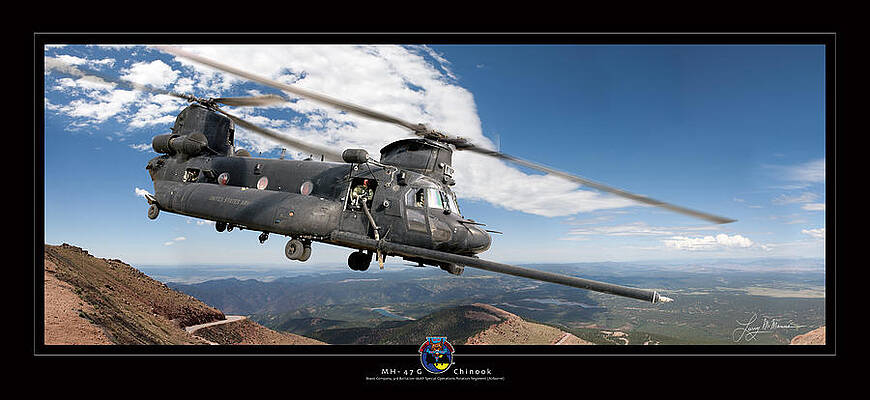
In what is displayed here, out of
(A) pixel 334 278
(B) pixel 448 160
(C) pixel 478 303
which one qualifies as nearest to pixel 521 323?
(C) pixel 478 303

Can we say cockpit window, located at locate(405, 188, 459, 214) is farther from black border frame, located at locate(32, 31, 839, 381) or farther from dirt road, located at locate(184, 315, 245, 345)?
dirt road, located at locate(184, 315, 245, 345)

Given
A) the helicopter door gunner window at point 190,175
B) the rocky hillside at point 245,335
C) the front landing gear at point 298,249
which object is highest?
the helicopter door gunner window at point 190,175

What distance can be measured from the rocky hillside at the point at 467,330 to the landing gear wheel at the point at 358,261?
302 centimetres

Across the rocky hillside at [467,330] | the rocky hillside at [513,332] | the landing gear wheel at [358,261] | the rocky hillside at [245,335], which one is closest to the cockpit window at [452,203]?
the landing gear wheel at [358,261]

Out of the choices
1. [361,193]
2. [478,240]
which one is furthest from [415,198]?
[478,240]

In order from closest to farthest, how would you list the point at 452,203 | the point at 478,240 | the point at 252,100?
the point at 478,240
the point at 452,203
the point at 252,100

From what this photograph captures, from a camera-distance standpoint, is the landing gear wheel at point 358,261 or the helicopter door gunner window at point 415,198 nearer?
the helicopter door gunner window at point 415,198

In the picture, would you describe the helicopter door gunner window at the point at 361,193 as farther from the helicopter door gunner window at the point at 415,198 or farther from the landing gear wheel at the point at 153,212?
the landing gear wheel at the point at 153,212

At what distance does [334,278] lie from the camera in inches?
1857

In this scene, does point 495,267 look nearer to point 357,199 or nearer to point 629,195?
point 629,195

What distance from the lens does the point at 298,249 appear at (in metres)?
8.65
